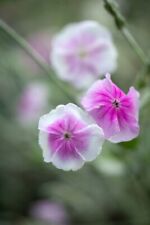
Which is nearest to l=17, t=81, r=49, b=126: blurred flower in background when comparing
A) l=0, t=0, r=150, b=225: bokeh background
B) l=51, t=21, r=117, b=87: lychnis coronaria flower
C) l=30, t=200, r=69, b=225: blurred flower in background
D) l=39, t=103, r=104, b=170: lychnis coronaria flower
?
l=0, t=0, r=150, b=225: bokeh background

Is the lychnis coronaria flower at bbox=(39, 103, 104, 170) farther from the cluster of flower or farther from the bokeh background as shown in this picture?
the bokeh background

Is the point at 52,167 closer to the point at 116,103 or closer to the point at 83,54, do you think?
the point at 83,54

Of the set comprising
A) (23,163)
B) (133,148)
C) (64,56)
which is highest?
(23,163)

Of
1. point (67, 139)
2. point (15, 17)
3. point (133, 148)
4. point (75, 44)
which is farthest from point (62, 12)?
point (67, 139)

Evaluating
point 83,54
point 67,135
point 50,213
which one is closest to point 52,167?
point 50,213

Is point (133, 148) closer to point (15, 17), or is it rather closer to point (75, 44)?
point (75, 44)

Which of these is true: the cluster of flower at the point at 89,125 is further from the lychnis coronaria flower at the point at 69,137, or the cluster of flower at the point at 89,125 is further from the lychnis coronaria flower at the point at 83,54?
the lychnis coronaria flower at the point at 83,54

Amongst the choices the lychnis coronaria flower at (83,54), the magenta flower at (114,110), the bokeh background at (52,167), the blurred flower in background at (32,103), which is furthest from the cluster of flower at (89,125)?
the blurred flower in background at (32,103)
